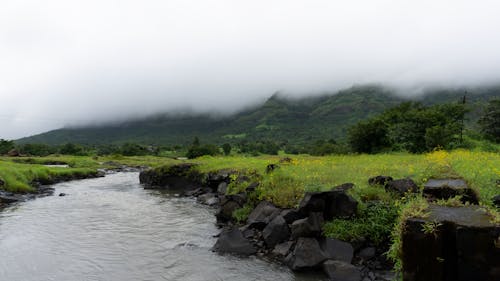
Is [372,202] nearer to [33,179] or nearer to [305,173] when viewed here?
[305,173]

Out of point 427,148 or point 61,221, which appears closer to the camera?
point 61,221

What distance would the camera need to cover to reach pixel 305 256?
1205cm

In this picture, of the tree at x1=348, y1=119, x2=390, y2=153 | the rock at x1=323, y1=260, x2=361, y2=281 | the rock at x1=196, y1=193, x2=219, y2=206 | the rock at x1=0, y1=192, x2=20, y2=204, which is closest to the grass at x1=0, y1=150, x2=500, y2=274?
the rock at x1=323, y1=260, x2=361, y2=281

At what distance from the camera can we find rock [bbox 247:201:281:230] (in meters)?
15.5

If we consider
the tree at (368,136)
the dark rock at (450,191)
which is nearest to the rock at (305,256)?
the dark rock at (450,191)

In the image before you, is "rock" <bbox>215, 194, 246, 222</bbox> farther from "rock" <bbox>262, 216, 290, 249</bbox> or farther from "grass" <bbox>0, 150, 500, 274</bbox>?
"rock" <bbox>262, 216, 290, 249</bbox>

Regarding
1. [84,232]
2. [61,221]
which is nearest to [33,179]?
[61,221]

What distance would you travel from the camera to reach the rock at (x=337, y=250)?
1188 centimetres

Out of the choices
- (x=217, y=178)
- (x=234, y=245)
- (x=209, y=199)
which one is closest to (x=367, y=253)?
(x=234, y=245)

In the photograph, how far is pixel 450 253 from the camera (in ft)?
21.8

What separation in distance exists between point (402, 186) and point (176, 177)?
1074 inches

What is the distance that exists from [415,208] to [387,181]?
758cm

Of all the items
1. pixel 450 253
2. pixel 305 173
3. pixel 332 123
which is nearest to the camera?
pixel 450 253

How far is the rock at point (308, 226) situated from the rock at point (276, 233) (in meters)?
0.58
